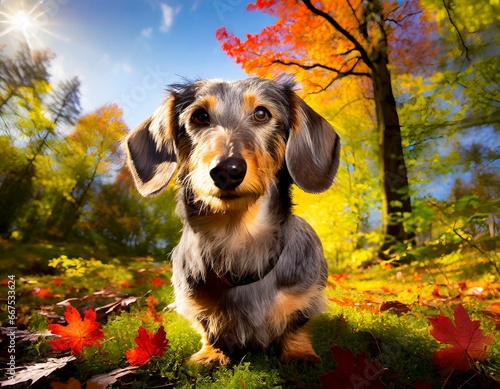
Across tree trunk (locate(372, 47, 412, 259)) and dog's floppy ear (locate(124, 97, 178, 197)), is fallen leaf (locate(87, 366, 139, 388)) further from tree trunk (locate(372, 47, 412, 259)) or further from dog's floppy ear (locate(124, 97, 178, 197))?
tree trunk (locate(372, 47, 412, 259))

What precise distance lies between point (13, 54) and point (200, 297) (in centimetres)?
269

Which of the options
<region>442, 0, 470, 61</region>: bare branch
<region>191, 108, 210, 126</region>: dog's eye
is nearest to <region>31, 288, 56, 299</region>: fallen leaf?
<region>191, 108, 210, 126</region>: dog's eye

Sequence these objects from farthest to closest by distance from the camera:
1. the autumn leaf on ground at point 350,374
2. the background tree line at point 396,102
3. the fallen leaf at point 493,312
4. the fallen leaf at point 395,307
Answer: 1. the background tree line at point 396,102
2. the fallen leaf at point 395,307
3. the fallen leaf at point 493,312
4. the autumn leaf on ground at point 350,374

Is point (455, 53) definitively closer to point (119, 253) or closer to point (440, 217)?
point (440, 217)

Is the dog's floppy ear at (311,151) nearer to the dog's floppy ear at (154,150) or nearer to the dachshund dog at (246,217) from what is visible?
the dachshund dog at (246,217)

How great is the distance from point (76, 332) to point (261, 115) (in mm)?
1376

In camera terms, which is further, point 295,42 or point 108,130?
point 295,42

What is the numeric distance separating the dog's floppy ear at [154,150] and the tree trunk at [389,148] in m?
2.44

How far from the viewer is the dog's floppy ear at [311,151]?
2.07 meters

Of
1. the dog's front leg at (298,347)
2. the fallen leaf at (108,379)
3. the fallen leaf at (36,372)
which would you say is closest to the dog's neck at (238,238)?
the dog's front leg at (298,347)

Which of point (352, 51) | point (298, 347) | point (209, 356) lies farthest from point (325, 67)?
point (209, 356)

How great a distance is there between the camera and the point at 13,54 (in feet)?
10.8

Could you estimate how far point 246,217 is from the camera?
208 cm

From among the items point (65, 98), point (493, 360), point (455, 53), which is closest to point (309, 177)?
point (493, 360)
